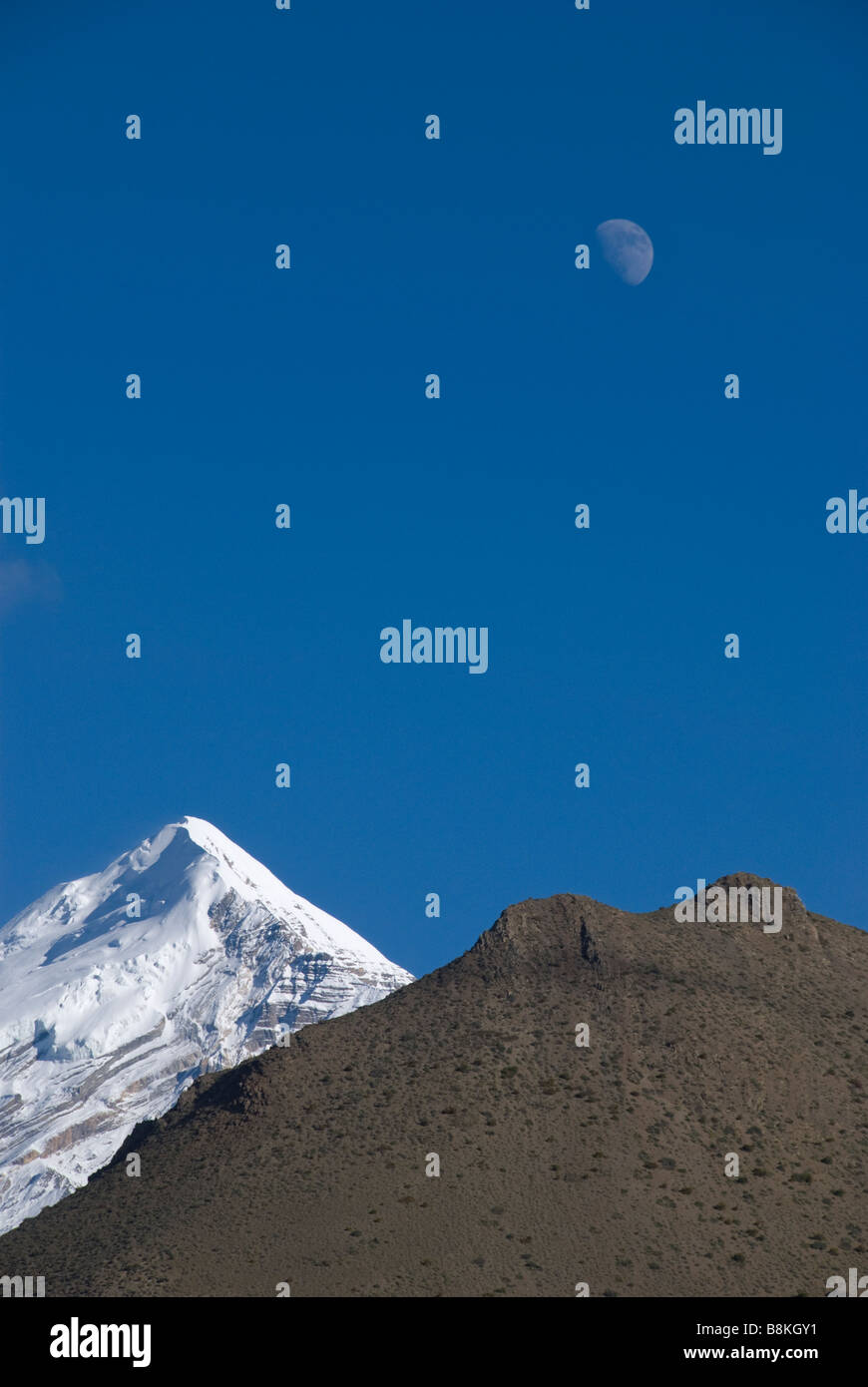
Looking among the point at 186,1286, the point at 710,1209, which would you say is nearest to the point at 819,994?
the point at 710,1209

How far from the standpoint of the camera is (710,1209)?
80.1 meters

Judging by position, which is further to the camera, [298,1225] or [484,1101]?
[484,1101]

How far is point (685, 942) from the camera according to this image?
10175 centimetres

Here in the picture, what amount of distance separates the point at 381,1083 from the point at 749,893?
27.9 metres

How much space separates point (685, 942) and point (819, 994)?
830cm
